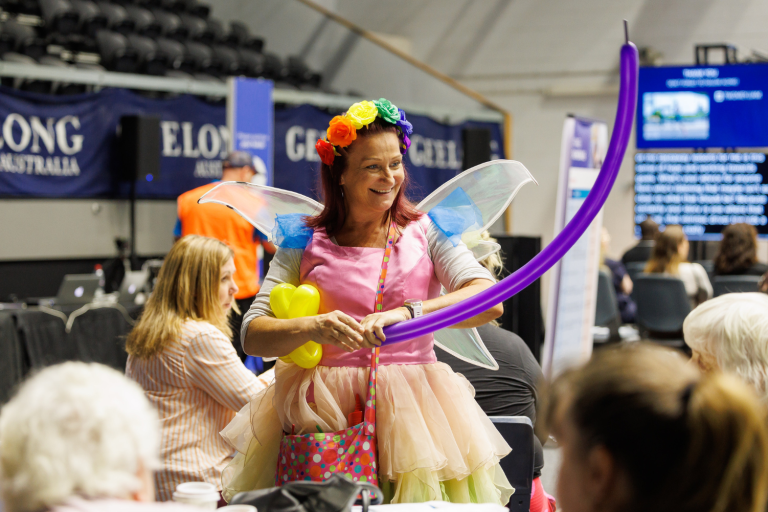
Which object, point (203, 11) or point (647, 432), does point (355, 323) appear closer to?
point (647, 432)

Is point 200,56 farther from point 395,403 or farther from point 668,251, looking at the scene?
point 395,403

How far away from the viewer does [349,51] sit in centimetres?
1041

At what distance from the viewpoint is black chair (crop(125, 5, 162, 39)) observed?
350 inches

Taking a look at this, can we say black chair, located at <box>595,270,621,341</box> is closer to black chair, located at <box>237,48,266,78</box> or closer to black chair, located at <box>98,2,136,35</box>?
black chair, located at <box>237,48,266,78</box>

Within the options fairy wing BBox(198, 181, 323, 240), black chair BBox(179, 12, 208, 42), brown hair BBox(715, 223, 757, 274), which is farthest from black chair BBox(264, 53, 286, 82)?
fairy wing BBox(198, 181, 323, 240)

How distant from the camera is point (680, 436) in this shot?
0.73m

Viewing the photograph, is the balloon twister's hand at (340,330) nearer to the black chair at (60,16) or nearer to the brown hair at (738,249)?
the brown hair at (738,249)

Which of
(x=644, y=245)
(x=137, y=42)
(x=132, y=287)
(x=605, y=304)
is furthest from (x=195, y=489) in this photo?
(x=137, y=42)

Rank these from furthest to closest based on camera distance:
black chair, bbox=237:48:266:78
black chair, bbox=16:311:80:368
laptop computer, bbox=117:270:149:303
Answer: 1. black chair, bbox=237:48:266:78
2. laptop computer, bbox=117:270:149:303
3. black chair, bbox=16:311:80:368

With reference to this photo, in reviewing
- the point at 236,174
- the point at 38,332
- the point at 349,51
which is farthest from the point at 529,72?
the point at 38,332

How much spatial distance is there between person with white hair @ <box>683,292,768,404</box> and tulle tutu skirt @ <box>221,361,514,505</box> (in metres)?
0.50

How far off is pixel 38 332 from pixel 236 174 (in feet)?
4.86

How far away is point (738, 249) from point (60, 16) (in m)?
6.94

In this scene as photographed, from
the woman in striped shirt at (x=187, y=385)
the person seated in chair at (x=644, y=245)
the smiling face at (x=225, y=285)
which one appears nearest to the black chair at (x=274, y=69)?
the person seated in chair at (x=644, y=245)
